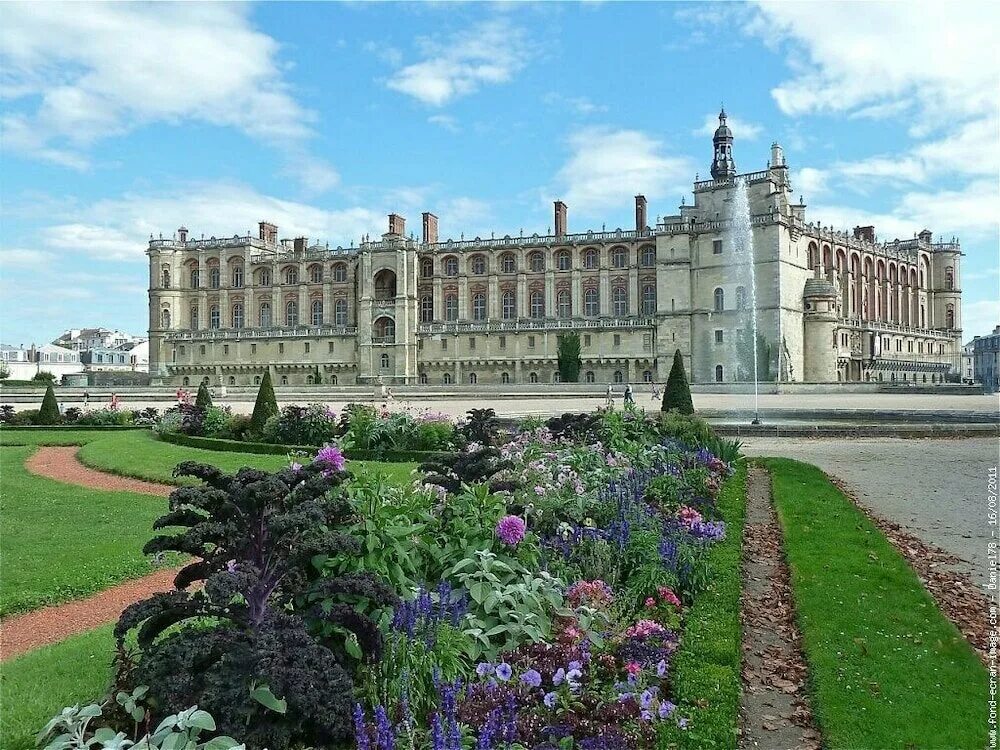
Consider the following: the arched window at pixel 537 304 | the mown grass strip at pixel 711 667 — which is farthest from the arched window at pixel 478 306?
the mown grass strip at pixel 711 667

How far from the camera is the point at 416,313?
62.3m

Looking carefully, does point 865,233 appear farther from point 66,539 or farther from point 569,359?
point 66,539

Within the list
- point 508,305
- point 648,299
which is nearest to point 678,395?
point 648,299

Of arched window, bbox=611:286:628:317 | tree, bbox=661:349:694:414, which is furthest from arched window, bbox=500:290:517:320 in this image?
tree, bbox=661:349:694:414

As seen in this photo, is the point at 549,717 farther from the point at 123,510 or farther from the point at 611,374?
the point at 611,374

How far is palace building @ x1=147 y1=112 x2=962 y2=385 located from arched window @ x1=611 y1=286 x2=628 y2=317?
0.56 feet

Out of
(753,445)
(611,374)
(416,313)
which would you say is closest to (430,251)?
(416,313)

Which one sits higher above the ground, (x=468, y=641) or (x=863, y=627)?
(x=468, y=641)

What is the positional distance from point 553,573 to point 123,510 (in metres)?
7.21

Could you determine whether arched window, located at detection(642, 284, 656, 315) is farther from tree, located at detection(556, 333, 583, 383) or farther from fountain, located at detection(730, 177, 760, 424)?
fountain, located at detection(730, 177, 760, 424)

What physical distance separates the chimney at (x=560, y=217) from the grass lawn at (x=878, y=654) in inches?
2210

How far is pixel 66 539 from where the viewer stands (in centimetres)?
872

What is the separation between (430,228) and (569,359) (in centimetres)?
2023

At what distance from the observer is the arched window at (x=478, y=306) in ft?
209
